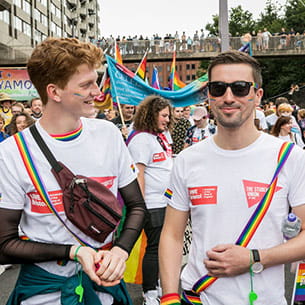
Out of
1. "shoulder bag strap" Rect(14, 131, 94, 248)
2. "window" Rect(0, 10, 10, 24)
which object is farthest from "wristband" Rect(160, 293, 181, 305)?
"window" Rect(0, 10, 10, 24)

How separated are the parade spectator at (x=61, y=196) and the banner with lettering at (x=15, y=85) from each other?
1512 cm

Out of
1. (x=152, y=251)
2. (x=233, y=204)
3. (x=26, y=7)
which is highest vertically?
(x=26, y=7)

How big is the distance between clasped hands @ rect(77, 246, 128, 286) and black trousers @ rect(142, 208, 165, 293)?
249 centimetres

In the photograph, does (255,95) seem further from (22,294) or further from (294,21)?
(294,21)

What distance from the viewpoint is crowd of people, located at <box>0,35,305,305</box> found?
207 cm

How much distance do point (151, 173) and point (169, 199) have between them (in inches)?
88.8

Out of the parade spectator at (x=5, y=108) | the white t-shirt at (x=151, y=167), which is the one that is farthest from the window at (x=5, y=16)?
the white t-shirt at (x=151, y=167)

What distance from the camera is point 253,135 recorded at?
2223 mm

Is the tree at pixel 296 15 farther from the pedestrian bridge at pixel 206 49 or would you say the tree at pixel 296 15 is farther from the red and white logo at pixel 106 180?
the red and white logo at pixel 106 180

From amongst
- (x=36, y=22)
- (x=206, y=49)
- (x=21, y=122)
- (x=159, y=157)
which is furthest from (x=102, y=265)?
(x=36, y=22)

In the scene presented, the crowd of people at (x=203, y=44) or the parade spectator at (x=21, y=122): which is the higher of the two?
the crowd of people at (x=203, y=44)

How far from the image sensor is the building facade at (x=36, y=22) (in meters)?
39.2

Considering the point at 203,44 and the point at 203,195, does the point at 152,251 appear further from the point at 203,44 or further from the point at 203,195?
the point at 203,44

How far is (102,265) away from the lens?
1.97 meters
